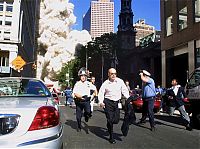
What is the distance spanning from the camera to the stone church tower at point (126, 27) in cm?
9494

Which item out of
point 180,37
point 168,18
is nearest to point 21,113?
point 180,37

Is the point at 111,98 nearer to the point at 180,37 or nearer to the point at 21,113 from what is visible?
the point at 21,113

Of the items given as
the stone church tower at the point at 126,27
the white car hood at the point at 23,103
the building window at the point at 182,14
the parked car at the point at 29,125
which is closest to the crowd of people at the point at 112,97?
the white car hood at the point at 23,103

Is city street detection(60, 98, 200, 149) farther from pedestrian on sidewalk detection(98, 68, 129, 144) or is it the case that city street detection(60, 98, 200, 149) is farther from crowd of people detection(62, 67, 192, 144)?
pedestrian on sidewalk detection(98, 68, 129, 144)

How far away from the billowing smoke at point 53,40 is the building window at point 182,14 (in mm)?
57376

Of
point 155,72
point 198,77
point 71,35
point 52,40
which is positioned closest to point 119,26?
point 71,35

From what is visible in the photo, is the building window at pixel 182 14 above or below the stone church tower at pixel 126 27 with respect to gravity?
below

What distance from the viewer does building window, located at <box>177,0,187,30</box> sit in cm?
2989

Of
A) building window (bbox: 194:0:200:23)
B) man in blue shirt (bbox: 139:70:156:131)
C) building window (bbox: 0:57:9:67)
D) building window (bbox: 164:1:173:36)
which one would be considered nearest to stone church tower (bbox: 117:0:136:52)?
building window (bbox: 0:57:9:67)

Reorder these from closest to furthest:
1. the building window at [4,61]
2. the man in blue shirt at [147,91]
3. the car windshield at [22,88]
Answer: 1. the car windshield at [22,88]
2. the man in blue shirt at [147,91]
3. the building window at [4,61]

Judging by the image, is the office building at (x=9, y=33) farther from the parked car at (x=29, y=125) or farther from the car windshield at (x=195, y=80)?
the parked car at (x=29, y=125)

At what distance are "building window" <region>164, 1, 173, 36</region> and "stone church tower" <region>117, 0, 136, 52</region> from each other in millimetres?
60674

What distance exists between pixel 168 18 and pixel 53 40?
55.9 m

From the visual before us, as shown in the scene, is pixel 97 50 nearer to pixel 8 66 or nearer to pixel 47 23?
pixel 47 23
